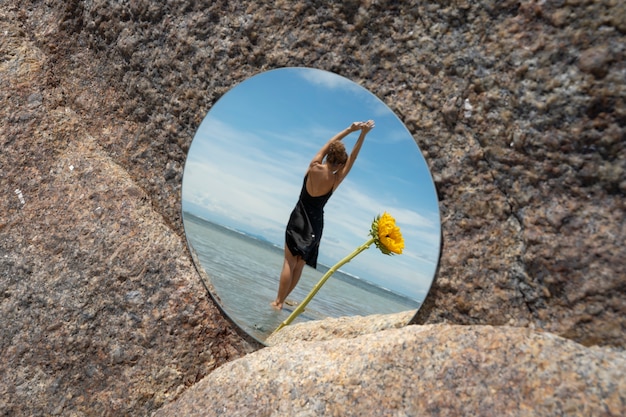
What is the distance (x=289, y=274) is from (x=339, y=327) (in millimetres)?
213

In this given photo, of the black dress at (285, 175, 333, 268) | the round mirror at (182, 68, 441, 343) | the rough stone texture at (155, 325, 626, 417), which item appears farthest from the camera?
the black dress at (285, 175, 333, 268)

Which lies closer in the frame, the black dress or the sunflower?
the sunflower

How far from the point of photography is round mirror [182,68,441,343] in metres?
1.64

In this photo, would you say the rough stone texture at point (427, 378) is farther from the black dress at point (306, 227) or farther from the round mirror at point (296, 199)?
the black dress at point (306, 227)

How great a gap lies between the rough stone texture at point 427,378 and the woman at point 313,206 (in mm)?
220

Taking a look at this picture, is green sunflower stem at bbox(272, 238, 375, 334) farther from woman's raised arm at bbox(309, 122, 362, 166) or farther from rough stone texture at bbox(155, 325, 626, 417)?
woman's raised arm at bbox(309, 122, 362, 166)

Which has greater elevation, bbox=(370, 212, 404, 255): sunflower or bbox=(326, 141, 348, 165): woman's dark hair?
bbox=(326, 141, 348, 165): woman's dark hair

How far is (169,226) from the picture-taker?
2.08 m

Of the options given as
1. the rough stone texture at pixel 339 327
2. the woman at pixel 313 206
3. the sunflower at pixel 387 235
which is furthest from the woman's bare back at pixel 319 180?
the rough stone texture at pixel 339 327

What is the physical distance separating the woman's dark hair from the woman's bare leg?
0.98ft

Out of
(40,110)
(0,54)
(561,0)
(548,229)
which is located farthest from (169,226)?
(561,0)

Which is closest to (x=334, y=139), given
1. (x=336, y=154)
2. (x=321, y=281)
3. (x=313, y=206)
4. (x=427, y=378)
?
(x=336, y=154)

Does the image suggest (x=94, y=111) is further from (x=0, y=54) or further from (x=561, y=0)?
(x=561, y=0)

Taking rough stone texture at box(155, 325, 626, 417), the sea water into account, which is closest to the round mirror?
the sea water
